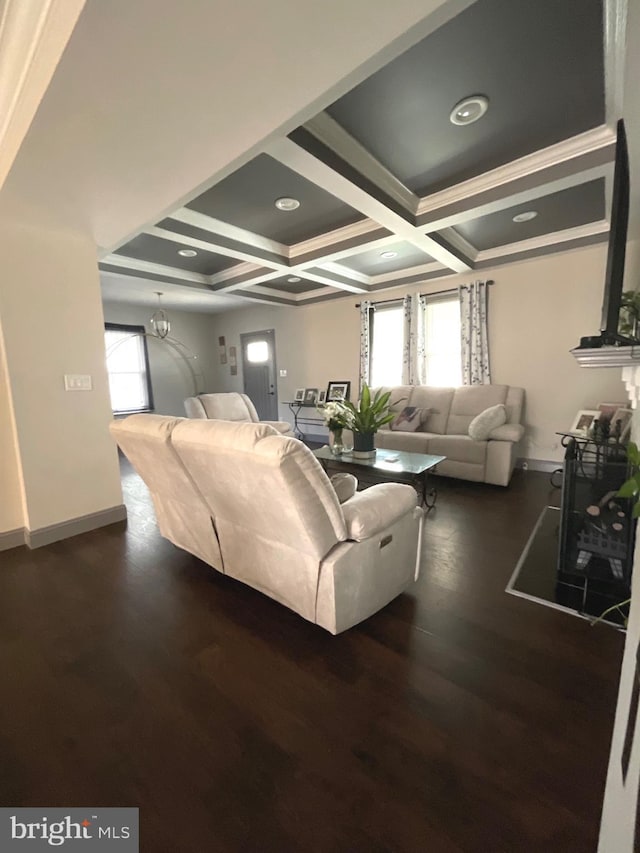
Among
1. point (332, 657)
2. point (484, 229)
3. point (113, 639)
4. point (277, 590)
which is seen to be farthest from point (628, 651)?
point (484, 229)

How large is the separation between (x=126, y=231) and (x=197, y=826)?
322cm

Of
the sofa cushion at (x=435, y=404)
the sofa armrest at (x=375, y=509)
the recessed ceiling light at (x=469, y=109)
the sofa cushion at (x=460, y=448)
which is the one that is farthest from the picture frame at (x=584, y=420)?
the recessed ceiling light at (x=469, y=109)

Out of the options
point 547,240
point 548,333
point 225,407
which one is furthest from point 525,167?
point 225,407

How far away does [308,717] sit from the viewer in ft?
4.10

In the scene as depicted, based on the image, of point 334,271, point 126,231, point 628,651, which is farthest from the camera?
point 334,271

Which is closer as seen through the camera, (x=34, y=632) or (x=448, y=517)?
(x=34, y=632)

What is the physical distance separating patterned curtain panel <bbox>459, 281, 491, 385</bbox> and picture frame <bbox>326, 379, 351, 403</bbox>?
182cm

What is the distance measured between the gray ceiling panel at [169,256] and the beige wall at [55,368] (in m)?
0.97

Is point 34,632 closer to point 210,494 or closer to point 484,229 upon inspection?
point 210,494

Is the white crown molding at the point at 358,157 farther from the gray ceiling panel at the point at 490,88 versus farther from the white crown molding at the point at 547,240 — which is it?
the white crown molding at the point at 547,240

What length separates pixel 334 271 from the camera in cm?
461

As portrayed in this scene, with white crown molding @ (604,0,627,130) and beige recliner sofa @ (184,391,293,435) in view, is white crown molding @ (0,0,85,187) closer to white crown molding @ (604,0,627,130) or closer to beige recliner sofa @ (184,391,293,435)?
white crown molding @ (604,0,627,130)

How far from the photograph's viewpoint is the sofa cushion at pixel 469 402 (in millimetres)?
4223

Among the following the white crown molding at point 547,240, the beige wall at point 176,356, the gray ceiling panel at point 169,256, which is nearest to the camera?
the white crown molding at point 547,240
